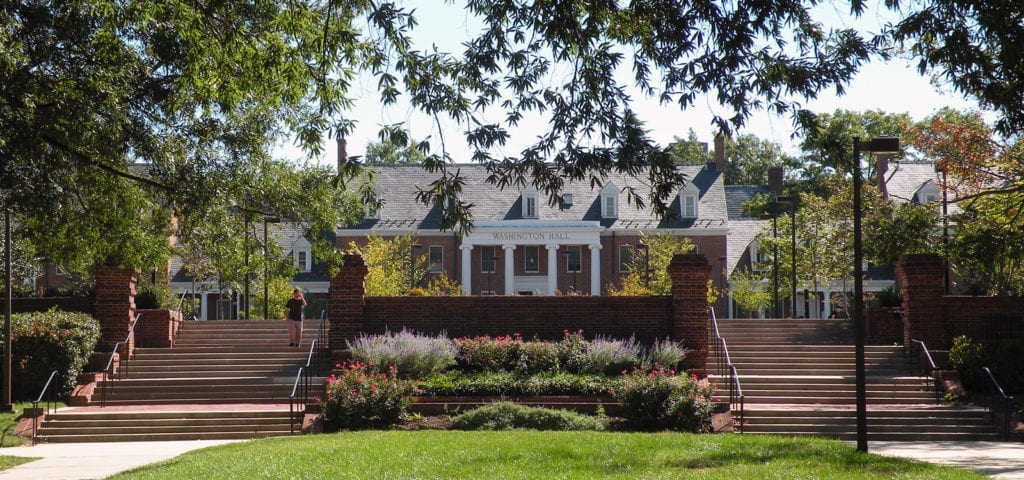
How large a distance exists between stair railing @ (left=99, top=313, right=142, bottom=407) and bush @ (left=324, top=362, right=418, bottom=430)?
693cm

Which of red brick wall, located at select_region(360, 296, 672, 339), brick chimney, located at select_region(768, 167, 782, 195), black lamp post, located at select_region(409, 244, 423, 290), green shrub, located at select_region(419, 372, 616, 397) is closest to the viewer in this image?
green shrub, located at select_region(419, 372, 616, 397)

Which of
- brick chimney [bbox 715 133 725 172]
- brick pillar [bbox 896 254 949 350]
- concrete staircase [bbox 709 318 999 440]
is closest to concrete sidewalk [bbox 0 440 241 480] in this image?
concrete staircase [bbox 709 318 999 440]

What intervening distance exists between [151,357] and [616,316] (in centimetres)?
1124

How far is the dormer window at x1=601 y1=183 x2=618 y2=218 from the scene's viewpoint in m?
58.9

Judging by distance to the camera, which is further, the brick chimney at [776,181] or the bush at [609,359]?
the brick chimney at [776,181]

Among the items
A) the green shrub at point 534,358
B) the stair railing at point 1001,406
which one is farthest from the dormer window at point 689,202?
the stair railing at point 1001,406

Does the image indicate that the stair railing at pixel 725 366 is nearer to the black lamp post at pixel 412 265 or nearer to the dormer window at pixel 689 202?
the black lamp post at pixel 412 265

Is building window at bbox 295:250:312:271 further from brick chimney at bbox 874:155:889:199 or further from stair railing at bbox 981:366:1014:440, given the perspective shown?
stair railing at bbox 981:366:1014:440

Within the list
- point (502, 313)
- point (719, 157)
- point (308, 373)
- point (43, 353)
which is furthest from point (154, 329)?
point (719, 157)

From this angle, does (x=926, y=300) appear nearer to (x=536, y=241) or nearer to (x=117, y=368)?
(x=117, y=368)

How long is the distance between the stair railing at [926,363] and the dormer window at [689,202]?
106 ft

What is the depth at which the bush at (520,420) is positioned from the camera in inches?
709

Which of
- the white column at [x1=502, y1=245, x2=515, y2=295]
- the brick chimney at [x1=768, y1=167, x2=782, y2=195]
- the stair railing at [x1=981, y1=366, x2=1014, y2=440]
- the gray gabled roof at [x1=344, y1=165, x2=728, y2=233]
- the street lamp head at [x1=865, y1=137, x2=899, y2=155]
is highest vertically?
the brick chimney at [x1=768, y1=167, x2=782, y2=195]

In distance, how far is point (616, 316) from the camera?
2722cm
